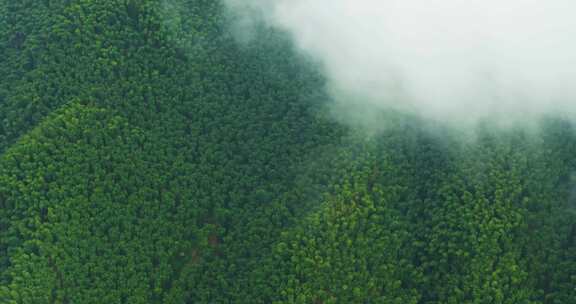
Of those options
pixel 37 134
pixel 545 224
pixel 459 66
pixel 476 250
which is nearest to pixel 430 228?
pixel 476 250

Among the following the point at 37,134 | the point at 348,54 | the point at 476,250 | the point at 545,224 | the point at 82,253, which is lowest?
the point at 82,253

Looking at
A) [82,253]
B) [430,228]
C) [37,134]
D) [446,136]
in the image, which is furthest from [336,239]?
[37,134]

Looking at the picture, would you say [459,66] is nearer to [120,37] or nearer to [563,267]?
[563,267]

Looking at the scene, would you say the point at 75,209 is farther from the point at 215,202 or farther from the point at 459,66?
the point at 459,66

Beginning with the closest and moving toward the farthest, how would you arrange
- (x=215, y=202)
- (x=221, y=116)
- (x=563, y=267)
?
(x=563, y=267) → (x=215, y=202) → (x=221, y=116)

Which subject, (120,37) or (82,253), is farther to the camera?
(120,37)

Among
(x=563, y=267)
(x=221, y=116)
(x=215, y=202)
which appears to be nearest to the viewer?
(x=563, y=267)

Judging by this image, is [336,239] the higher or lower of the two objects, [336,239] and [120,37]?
the lower
